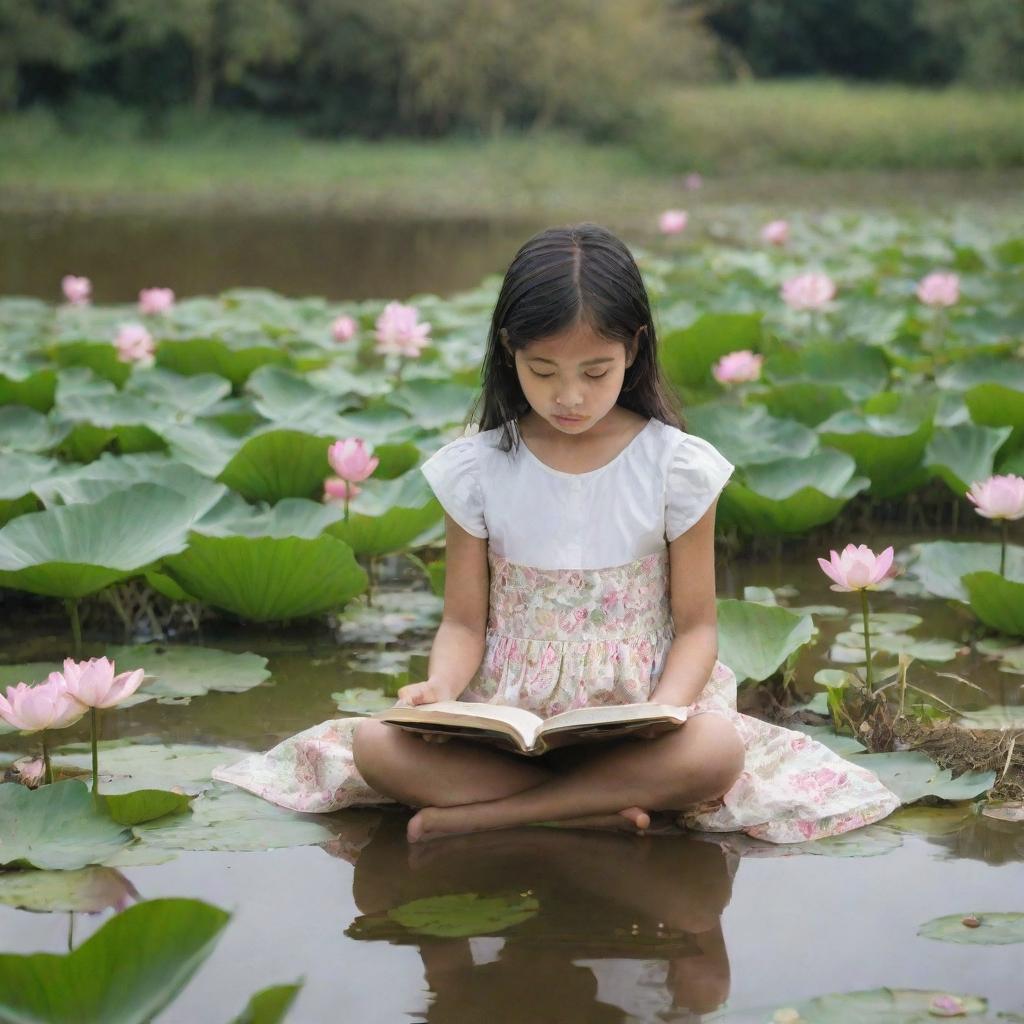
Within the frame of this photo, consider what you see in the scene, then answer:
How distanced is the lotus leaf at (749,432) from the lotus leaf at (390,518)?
0.59 m

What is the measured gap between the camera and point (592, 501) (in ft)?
6.18

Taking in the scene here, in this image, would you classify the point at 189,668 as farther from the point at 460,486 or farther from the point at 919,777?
the point at 919,777

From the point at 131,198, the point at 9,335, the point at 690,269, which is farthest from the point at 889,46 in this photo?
the point at 9,335

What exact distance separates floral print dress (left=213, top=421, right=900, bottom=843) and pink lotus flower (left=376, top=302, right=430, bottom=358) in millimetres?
1910

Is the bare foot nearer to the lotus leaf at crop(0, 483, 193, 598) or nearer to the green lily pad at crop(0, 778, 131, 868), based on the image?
the green lily pad at crop(0, 778, 131, 868)

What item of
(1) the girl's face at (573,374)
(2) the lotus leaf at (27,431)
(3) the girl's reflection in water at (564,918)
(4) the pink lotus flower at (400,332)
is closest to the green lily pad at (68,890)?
(3) the girl's reflection in water at (564,918)

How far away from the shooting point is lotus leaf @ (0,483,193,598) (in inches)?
88.4

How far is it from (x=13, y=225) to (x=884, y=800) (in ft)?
38.8

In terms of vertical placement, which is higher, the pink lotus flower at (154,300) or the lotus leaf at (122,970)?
the pink lotus flower at (154,300)

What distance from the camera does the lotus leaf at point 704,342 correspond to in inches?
158

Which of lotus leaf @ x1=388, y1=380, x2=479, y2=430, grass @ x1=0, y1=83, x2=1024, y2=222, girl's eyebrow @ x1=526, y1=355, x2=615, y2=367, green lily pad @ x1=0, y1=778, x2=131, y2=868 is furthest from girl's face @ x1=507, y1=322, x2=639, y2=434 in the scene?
grass @ x1=0, y1=83, x2=1024, y2=222

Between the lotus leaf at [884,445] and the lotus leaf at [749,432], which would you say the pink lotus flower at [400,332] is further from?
the lotus leaf at [884,445]

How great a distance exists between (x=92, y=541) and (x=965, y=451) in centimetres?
167

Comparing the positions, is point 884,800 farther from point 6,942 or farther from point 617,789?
point 6,942
